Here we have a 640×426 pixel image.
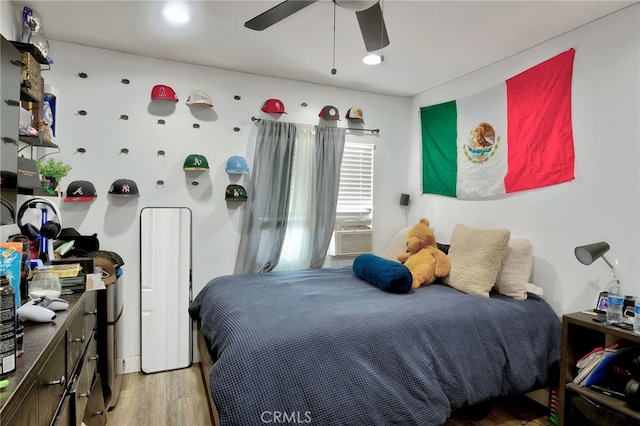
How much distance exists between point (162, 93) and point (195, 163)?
0.62m

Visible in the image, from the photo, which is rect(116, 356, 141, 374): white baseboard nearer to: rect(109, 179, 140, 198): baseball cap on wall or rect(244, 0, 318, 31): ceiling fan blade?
rect(109, 179, 140, 198): baseball cap on wall

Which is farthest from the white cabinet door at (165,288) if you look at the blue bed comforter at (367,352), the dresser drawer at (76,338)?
the dresser drawer at (76,338)

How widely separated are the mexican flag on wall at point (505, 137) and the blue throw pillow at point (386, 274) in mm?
1175

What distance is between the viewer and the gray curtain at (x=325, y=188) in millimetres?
3568

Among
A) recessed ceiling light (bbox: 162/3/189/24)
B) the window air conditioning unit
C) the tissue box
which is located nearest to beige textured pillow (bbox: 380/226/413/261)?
the window air conditioning unit

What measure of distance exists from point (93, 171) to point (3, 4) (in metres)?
1.22

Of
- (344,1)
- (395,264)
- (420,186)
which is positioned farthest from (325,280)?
(344,1)

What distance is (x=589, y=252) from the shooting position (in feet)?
6.69

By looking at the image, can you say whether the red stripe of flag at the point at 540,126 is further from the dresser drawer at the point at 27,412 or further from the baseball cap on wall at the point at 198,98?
the dresser drawer at the point at 27,412

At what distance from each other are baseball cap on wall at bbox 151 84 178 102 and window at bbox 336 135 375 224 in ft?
5.63

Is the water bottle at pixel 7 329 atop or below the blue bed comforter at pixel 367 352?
atop

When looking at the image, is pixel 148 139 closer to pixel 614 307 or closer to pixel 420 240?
pixel 420 240

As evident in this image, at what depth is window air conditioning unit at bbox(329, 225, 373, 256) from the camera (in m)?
3.73

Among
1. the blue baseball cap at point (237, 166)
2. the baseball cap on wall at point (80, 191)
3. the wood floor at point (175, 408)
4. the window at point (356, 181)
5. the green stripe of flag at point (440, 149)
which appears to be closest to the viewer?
the wood floor at point (175, 408)
